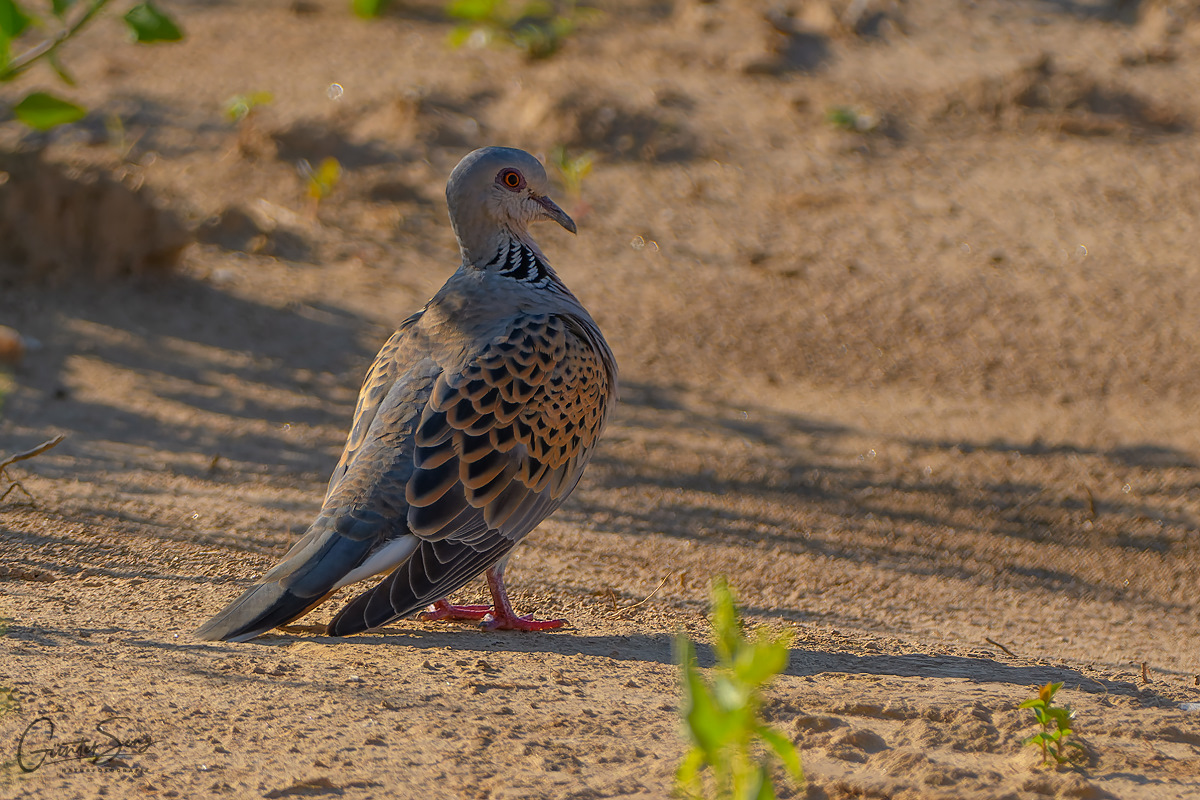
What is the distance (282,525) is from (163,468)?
98 centimetres

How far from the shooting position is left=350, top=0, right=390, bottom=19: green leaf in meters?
11.4

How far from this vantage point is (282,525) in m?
5.28

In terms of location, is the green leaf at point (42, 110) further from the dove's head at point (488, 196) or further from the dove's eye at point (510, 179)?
the dove's eye at point (510, 179)

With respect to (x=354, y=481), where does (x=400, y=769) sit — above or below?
below

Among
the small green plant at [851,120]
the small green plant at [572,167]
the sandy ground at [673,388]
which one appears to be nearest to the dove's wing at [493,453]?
the sandy ground at [673,388]

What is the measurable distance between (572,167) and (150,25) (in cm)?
538

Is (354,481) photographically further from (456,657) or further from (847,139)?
(847,139)

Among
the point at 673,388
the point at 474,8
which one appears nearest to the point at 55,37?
the point at 673,388

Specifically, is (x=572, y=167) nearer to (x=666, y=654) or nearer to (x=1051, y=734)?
(x=666, y=654)

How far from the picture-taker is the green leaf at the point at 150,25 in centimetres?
361

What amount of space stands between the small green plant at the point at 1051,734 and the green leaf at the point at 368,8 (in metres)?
9.75

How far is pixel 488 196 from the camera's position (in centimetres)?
482

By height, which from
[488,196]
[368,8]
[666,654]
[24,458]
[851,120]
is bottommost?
[666,654]

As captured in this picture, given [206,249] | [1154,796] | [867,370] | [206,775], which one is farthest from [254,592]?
[206,249]
